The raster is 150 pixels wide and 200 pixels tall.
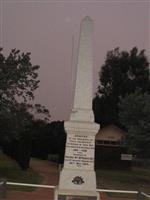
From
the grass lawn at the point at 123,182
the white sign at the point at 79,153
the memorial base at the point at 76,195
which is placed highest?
the white sign at the point at 79,153

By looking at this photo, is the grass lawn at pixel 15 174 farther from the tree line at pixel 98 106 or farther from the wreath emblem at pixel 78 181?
the wreath emblem at pixel 78 181

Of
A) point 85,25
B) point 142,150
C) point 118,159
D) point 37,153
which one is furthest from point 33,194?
point 37,153

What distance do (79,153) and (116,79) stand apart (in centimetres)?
5737

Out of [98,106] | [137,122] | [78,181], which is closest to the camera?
[78,181]

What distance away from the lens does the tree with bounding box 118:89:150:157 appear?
41.3 metres

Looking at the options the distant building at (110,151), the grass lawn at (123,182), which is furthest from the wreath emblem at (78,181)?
the distant building at (110,151)

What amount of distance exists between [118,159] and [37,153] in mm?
18083

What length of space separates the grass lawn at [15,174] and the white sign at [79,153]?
10587 mm

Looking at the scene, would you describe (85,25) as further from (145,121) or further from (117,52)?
(117,52)

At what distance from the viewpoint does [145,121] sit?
42.4 m

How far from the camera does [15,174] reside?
36.1 meters

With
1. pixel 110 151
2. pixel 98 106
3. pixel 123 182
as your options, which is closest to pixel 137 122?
pixel 123 182

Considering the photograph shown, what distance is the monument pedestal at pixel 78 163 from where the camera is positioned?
1569cm

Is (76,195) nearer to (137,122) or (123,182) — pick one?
(123,182)
